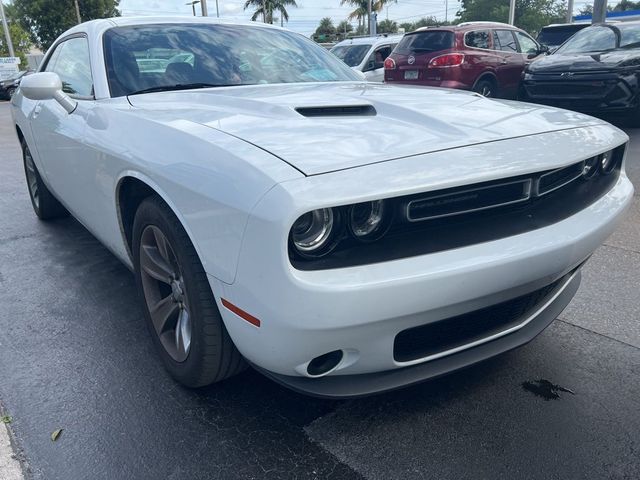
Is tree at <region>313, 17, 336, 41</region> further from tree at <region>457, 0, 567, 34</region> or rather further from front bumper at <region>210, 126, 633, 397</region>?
front bumper at <region>210, 126, 633, 397</region>

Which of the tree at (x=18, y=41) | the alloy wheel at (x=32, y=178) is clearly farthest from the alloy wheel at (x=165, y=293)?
the tree at (x=18, y=41)

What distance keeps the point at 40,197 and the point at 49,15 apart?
4193cm

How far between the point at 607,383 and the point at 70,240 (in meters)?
3.74

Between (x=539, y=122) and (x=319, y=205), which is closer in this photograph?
(x=319, y=205)

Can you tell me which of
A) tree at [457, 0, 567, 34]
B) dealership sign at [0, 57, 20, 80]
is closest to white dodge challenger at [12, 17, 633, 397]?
dealership sign at [0, 57, 20, 80]

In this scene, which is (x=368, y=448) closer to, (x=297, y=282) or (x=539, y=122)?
(x=297, y=282)

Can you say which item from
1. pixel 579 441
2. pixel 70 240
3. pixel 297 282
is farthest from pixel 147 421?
pixel 70 240

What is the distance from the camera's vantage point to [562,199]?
7.04 feet

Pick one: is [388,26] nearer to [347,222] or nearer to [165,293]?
[165,293]

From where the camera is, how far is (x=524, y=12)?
51.3 meters

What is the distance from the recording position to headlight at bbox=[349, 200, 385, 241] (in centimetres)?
170

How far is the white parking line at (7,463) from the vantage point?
1.84m

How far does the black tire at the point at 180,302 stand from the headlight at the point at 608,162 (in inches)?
69.9

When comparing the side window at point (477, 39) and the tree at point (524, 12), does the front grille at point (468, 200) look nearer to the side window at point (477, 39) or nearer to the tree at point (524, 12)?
the side window at point (477, 39)
